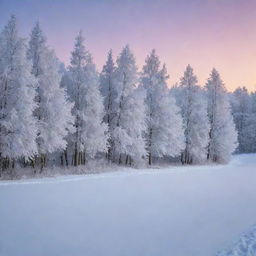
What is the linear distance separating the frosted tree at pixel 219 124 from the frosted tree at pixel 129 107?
16.4 metres

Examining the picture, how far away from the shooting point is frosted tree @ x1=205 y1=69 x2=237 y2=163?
46.5 m

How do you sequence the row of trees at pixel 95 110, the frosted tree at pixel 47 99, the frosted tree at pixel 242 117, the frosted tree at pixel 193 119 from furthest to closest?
1. the frosted tree at pixel 242 117
2. the frosted tree at pixel 193 119
3. the frosted tree at pixel 47 99
4. the row of trees at pixel 95 110

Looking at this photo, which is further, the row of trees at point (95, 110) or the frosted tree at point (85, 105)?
the frosted tree at point (85, 105)

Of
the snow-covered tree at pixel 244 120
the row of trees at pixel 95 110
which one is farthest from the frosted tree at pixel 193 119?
the snow-covered tree at pixel 244 120

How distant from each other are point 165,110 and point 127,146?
726 centimetres

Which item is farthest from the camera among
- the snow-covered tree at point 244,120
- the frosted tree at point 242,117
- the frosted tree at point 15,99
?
the frosted tree at point 242,117

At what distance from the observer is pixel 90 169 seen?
2664cm

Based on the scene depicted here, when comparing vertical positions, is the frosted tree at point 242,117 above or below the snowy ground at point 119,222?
above

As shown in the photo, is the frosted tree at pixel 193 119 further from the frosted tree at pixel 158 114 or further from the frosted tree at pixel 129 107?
the frosted tree at pixel 129 107

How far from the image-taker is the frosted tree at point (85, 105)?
30.5 m

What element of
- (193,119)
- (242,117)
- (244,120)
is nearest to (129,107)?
(193,119)

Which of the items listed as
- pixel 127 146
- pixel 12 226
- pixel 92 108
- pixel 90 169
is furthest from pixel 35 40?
pixel 12 226

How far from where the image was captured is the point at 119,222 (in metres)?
9.77

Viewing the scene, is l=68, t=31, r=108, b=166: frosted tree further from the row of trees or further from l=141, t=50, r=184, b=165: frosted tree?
l=141, t=50, r=184, b=165: frosted tree
